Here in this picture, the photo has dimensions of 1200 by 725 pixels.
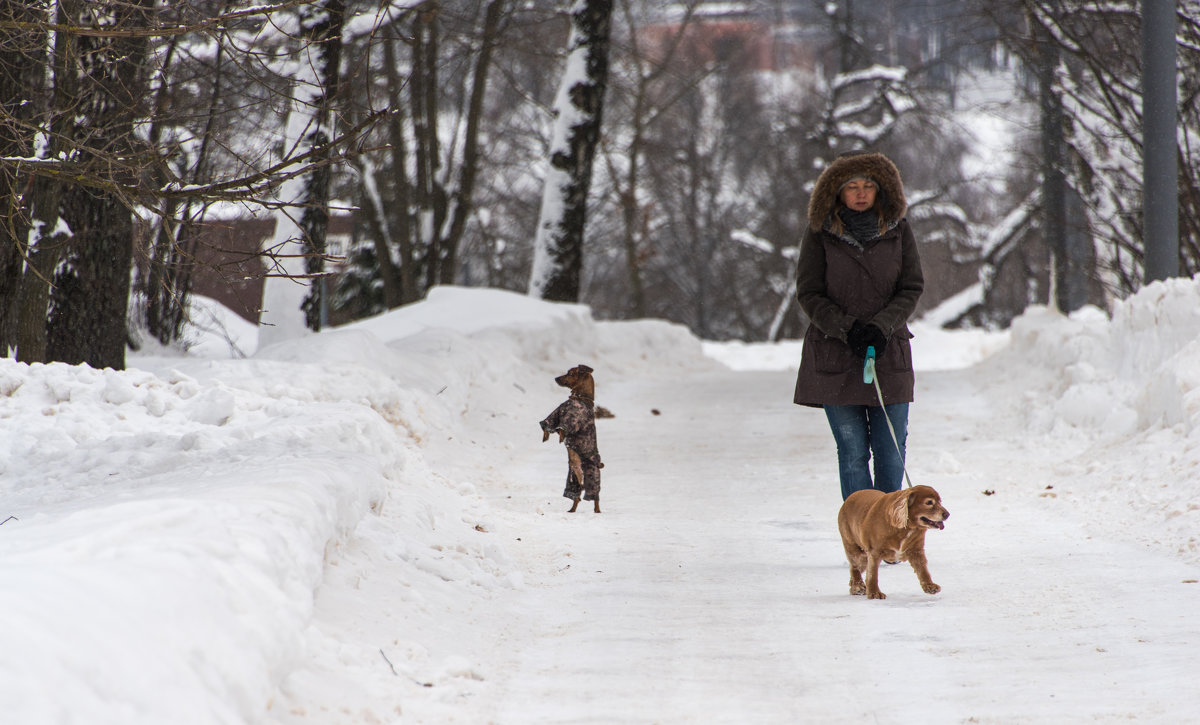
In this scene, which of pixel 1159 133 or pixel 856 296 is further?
pixel 1159 133

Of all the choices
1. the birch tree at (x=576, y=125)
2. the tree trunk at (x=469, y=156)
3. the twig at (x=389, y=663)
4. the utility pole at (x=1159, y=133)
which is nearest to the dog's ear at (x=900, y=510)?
the twig at (x=389, y=663)

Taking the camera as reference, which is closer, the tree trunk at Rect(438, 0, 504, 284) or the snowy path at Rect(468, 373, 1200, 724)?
the snowy path at Rect(468, 373, 1200, 724)

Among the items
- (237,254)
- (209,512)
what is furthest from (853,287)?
(237,254)

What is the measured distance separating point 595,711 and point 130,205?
2986mm

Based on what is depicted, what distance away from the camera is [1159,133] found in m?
9.31

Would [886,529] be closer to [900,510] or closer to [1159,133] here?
[900,510]

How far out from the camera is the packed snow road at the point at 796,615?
11.3ft

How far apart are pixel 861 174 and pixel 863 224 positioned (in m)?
0.24

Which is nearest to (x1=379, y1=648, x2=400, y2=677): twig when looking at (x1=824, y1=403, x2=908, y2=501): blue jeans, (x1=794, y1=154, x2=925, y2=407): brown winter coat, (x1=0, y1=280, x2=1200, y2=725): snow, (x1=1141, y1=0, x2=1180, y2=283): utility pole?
(x1=0, y1=280, x2=1200, y2=725): snow

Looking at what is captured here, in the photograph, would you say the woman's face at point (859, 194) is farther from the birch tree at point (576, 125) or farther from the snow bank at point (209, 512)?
the birch tree at point (576, 125)

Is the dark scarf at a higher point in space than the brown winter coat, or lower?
higher

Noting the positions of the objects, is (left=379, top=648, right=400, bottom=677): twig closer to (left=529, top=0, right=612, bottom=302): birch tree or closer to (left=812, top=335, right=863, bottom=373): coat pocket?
(left=812, top=335, right=863, bottom=373): coat pocket

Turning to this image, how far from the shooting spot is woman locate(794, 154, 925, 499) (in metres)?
5.45

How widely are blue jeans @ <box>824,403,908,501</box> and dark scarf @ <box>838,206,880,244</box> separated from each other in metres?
0.83
